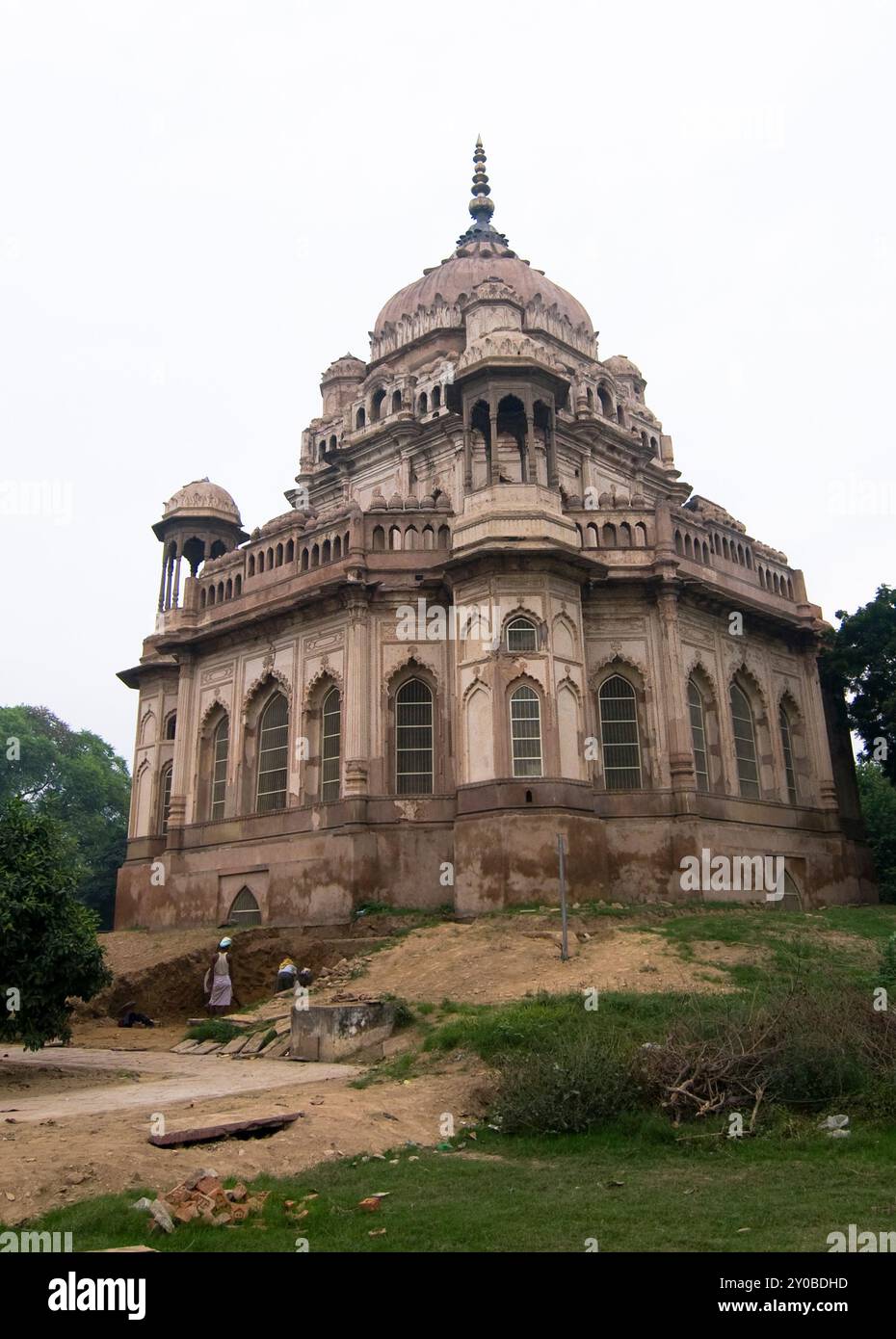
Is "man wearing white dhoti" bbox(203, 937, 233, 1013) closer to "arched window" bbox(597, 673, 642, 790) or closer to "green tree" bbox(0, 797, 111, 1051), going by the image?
"green tree" bbox(0, 797, 111, 1051)

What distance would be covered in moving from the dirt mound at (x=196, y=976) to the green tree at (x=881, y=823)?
18219 millimetres

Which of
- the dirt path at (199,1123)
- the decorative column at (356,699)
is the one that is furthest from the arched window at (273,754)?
the dirt path at (199,1123)

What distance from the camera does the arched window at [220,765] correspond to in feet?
92.6

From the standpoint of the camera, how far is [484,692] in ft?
74.3

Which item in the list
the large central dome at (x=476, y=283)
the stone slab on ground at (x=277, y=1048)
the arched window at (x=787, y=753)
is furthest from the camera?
the large central dome at (x=476, y=283)

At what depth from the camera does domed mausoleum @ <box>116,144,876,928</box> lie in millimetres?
22703

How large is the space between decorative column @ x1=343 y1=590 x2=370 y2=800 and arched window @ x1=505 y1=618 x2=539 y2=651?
383cm

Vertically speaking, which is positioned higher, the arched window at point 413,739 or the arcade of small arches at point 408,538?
the arcade of small arches at point 408,538

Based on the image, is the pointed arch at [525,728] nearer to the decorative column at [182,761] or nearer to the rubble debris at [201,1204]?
the decorative column at [182,761]

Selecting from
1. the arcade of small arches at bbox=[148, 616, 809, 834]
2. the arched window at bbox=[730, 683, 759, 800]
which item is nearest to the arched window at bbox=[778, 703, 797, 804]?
the arcade of small arches at bbox=[148, 616, 809, 834]

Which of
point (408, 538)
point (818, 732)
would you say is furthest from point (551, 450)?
point (818, 732)

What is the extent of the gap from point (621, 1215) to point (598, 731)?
1743 centimetres

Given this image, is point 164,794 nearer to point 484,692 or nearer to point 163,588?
point 163,588

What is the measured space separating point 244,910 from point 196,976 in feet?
12.1
